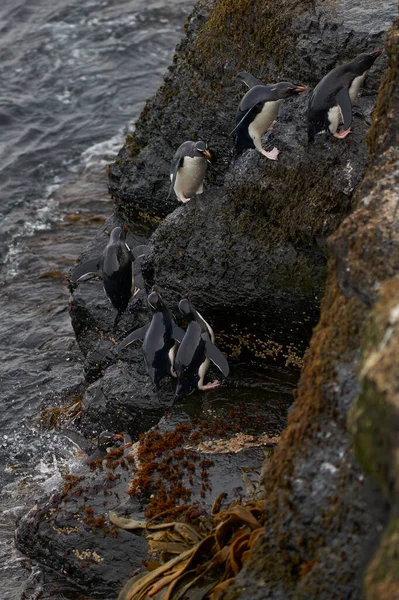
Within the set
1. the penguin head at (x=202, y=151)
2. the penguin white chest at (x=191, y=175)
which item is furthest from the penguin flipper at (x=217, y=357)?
the penguin head at (x=202, y=151)

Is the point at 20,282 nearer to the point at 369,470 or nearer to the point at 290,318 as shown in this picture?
the point at 290,318

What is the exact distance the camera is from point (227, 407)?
6258 millimetres

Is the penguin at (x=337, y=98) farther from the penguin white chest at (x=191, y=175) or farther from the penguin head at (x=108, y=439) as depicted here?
the penguin head at (x=108, y=439)

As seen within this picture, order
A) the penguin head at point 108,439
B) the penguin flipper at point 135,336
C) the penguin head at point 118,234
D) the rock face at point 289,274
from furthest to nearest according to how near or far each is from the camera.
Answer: the penguin head at point 118,234 → the penguin flipper at point 135,336 → the penguin head at point 108,439 → the rock face at point 289,274

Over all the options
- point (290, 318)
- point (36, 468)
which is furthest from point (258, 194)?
point (36, 468)

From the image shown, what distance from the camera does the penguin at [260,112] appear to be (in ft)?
21.4

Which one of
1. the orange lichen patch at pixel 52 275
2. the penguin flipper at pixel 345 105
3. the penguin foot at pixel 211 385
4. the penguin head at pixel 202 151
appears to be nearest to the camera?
the penguin flipper at pixel 345 105

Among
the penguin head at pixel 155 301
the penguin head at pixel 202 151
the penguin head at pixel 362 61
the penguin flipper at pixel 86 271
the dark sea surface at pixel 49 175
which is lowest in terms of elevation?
the dark sea surface at pixel 49 175

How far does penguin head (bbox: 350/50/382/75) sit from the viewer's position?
20.6 feet

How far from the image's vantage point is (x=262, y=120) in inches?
258

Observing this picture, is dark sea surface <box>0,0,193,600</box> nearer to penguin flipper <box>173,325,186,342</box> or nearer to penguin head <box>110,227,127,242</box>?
penguin flipper <box>173,325,186,342</box>

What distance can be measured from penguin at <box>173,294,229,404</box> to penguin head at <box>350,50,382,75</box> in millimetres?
2168

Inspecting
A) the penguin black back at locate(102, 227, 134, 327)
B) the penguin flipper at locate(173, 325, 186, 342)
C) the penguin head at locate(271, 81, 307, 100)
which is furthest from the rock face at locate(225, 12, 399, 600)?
the penguin black back at locate(102, 227, 134, 327)

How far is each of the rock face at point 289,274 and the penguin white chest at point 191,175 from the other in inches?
5.2
